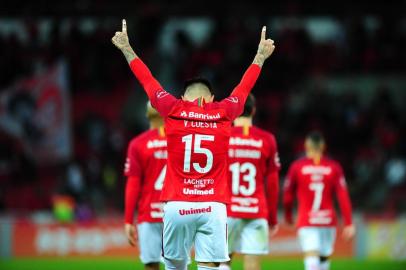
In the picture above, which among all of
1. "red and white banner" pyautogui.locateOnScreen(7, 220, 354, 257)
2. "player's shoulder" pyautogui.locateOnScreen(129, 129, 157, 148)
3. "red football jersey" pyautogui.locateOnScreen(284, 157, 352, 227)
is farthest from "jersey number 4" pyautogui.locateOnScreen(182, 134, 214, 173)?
"red and white banner" pyautogui.locateOnScreen(7, 220, 354, 257)

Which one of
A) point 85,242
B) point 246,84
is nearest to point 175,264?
point 246,84

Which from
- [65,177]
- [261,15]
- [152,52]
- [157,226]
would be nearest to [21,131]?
[65,177]

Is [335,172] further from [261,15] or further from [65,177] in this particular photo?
[261,15]

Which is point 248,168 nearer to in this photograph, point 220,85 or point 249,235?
point 249,235

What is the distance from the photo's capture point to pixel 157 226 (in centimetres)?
992

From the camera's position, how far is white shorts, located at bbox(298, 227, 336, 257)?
11.7 m

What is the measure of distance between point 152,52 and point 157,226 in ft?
45.8

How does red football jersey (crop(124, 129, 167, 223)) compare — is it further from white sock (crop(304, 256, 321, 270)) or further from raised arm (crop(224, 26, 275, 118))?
white sock (crop(304, 256, 321, 270))

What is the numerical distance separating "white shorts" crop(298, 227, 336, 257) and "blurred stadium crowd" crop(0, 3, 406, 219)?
863 centimetres

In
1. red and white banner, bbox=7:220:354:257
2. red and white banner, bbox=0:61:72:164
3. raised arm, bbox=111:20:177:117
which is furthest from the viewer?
red and white banner, bbox=0:61:72:164

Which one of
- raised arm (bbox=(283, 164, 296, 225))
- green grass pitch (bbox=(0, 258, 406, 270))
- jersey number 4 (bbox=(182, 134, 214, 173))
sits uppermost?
jersey number 4 (bbox=(182, 134, 214, 173))

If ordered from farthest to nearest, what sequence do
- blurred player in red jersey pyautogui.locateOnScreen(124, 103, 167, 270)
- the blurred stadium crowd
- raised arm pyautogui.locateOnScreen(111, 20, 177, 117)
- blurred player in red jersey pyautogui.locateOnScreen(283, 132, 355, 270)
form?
the blurred stadium crowd
blurred player in red jersey pyautogui.locateOnScreen(283, 132, 355, 270)
blurred player in red jersey pyautogui.locateOnScreen(124, 103, 167, 270)
raised arm pyautogui.locateOnScreen(111, 20, 177, 117)

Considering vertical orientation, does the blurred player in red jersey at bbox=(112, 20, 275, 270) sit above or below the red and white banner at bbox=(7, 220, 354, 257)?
above

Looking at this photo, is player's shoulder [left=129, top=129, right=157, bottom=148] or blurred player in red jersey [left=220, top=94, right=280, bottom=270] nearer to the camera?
player's shoulder [left=129, top=129, right=157, bottom=148]
